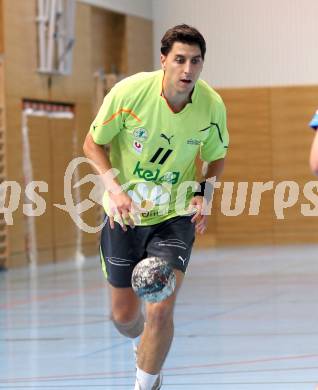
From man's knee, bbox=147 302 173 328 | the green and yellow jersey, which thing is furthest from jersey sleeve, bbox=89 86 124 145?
man's knee, bbox=147 302 173 328

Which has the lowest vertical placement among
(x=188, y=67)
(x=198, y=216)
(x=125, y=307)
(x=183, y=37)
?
(x=125, y=307)

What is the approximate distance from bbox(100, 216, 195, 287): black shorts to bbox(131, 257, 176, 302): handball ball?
21cm

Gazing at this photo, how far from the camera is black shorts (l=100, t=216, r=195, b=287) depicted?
5.96 m

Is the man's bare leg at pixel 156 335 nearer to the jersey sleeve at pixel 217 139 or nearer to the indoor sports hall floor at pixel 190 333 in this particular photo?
the jersey sleeve at pixel 217 139

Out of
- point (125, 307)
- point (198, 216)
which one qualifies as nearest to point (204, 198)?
point (198, 216)

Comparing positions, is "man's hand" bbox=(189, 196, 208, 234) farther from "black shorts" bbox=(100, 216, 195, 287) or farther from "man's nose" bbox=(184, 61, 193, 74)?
"man's nose" bbox=(184, 61, 193, 74)

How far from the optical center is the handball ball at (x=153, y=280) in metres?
5.50

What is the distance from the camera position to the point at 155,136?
593cm

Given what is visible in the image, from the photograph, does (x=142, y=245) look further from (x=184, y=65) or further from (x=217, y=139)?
(x=184, y=65)

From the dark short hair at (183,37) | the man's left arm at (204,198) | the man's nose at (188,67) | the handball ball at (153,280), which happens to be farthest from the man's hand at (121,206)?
the dark short hair at (183,37)

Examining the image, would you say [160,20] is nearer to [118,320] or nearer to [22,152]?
[22,152]

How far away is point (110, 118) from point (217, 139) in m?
0.64

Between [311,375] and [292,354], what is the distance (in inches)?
36.9

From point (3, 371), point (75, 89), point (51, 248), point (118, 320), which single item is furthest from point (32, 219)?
point (118, 320)
